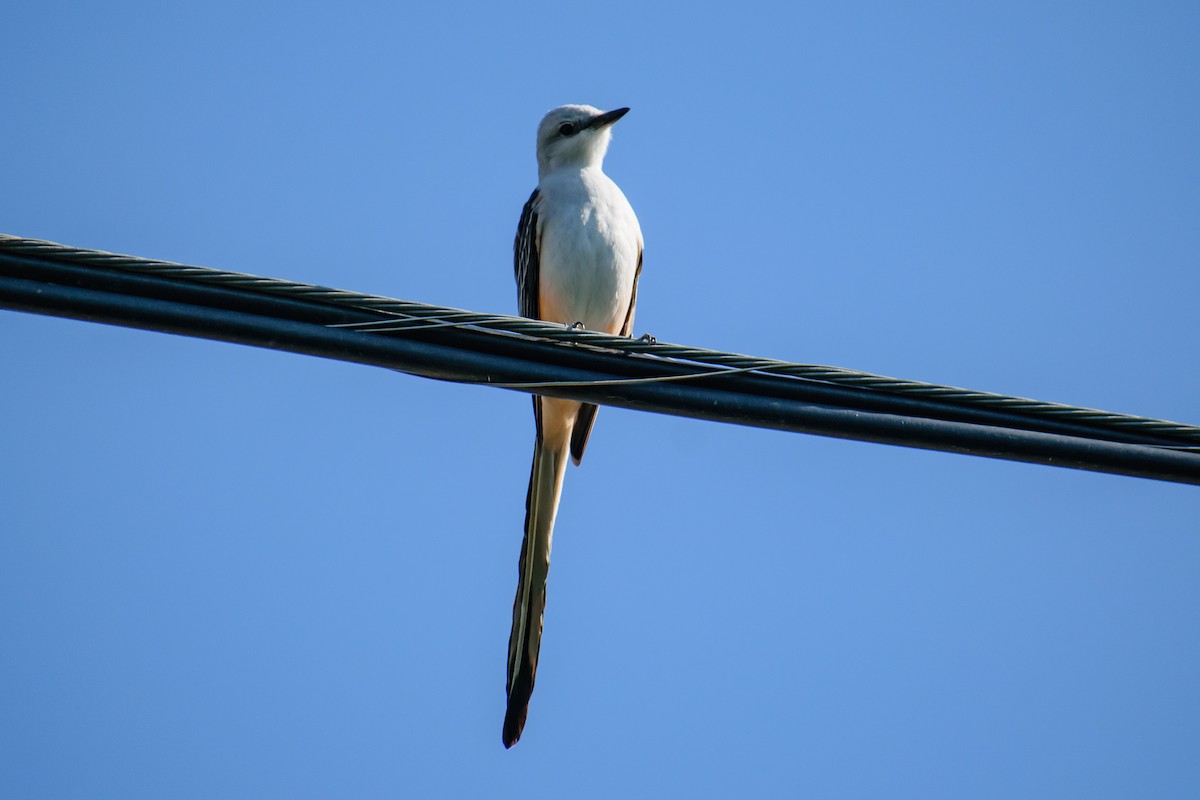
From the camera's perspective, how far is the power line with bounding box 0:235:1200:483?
133 inches

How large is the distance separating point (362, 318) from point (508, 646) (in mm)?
2470

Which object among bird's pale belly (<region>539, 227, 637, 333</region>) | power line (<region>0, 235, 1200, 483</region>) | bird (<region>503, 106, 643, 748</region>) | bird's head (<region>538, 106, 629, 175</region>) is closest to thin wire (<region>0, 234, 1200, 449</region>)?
power line (<region>0, 235, 1200, 483</region>)

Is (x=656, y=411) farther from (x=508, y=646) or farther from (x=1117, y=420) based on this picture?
(x=508, y=646)

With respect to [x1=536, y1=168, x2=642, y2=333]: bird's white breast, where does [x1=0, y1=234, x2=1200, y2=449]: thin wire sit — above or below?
below

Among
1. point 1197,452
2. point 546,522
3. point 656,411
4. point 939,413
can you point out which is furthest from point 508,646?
point 1197,452

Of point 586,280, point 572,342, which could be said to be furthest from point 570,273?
point 572,342

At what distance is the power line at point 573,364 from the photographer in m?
3.37

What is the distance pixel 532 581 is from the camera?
5895 millimetres

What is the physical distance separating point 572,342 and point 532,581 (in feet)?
7.58

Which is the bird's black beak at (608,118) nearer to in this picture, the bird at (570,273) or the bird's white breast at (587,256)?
the bird at (570,273)

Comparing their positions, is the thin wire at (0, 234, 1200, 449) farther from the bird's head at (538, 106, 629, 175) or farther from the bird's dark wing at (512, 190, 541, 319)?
the bird's head at (538, 106, 629, 175)

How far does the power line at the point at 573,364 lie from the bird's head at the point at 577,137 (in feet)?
13.2

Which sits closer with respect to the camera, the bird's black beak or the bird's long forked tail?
the bird's long forked tail

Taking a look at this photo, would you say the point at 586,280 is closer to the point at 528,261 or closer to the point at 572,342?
the point at 528,261
